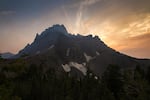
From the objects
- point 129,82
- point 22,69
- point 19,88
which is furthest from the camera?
point 22,69

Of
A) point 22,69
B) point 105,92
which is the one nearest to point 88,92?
point 105,92

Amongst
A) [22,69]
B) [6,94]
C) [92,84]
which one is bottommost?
[6,94]

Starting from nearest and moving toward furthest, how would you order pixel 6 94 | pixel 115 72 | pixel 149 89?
pixel 6 94 < pixel 149 89 < pixel 115 72

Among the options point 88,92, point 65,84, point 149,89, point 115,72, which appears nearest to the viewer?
point 149,89

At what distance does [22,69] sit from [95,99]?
2373 inches

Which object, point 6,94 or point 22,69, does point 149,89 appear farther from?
point 22,69

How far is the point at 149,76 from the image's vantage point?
88.4 meters

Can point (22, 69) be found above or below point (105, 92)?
above

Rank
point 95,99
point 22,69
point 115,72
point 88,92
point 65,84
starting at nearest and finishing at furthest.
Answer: point 95,99 → point 88,92 → point 115,72 → point 65,84 → point 22,69

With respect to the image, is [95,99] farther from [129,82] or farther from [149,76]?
[149,76]

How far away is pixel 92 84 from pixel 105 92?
1765cm

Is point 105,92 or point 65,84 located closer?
point 105,92

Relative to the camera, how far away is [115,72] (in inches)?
2675

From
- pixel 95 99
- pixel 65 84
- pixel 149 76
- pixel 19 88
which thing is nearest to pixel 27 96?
pixel 19 88
